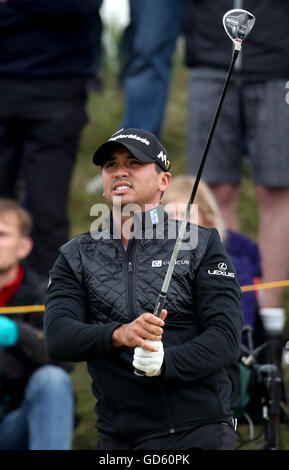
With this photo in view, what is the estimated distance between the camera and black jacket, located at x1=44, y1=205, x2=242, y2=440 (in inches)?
112

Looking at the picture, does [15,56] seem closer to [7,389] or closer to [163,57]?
[163,57]

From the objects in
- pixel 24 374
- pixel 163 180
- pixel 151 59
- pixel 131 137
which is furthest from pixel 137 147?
pixel 151 59

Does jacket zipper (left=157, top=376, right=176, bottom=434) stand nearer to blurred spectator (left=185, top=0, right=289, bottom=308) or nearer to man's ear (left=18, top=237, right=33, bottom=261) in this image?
man's ear (left=18, top=237, right=33, bottom=261)

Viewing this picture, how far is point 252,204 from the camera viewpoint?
708cm

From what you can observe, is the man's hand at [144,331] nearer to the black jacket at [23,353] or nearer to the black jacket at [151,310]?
the black jacket at [151,310]

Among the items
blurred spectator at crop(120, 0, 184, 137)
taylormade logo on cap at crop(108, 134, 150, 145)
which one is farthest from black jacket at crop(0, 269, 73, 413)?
blurred spectator at crop(120, 0, 184, 137)

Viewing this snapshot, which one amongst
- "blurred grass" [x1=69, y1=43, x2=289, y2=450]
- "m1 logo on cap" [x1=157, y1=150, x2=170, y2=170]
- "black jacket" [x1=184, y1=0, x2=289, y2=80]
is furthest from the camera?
"blurred grass" [x1=69, y1=43, x2=289, y2=450]

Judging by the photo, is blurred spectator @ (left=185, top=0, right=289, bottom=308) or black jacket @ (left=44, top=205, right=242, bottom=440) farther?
blurred spectator @ (left=185, top=0, right=289, bottom=308)

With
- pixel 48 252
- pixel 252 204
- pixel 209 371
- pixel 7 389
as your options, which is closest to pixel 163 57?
pixel 48 252

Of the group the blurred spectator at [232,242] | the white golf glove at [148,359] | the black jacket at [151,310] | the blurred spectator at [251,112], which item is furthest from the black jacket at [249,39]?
the white golf glove at [148,359]

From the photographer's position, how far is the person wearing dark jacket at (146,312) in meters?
2.85

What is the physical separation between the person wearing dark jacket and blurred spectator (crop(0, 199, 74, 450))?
1136 mm

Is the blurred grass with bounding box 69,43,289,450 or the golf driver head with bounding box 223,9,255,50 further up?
the blurred grass with bounding box 69,43,289,450
